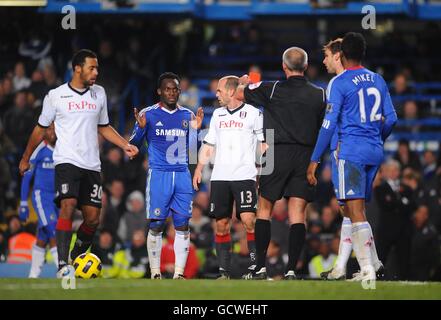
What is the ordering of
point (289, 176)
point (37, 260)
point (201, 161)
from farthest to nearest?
point (37, 260) → point (201, 161) → point (289, 176)

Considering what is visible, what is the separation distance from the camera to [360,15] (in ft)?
80.6

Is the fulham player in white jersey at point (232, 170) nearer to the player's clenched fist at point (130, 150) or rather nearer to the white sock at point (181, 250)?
the white sock at point (181, 250)

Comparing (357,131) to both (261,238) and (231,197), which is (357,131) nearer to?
(261,238)

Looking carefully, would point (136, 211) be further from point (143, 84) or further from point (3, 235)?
point (143, 84)

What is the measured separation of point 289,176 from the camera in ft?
46.4

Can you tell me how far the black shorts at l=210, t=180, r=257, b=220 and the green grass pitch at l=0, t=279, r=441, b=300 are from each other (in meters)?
1.82

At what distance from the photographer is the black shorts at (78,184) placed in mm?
14172

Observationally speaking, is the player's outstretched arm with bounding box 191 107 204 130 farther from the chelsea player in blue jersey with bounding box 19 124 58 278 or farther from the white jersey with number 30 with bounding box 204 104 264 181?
the chelsea player in blue jersey with bounding box 19 124 58 278

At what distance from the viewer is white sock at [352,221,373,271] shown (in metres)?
12.8

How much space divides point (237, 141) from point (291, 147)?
89 cm

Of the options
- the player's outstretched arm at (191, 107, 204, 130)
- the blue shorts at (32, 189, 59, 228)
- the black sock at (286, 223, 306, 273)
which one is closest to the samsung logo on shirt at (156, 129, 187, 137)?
the player's outstretched arm at (191, 107, 204, 130)

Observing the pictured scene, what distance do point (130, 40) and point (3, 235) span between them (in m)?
6.53

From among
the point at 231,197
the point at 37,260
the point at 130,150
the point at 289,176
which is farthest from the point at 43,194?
the point at 289,176
